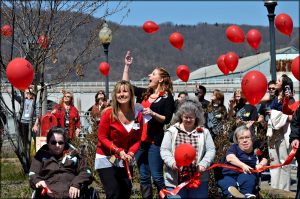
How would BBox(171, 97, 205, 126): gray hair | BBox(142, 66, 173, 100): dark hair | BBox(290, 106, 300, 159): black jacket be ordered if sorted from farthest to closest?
BBox(142, 66, 173, 100): dark hair, BBox(290, 106, 300, 159): black jacket, BBox(171, 97, 205, 126): gray hair

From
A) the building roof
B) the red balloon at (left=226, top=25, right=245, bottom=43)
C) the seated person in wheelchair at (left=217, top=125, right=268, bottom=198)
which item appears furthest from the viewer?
the building roof

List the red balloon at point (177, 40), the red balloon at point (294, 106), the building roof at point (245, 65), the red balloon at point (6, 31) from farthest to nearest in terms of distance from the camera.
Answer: the building roof at point (245, 65)
the red balloon at point (177, 40)
the red balloon at point (6, 31)
the red balloon at point (294, 106)

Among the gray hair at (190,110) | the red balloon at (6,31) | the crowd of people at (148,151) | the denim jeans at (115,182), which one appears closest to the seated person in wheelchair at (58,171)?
the crowd of people at (148,151)

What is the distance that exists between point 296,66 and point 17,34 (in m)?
5.51

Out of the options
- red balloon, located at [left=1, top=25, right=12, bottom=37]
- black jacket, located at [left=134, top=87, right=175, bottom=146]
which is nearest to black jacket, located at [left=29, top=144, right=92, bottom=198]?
black jacket, located at [left=134, top=87, right=175, bottom=146]

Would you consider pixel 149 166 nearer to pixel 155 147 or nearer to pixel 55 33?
pixel 155 147

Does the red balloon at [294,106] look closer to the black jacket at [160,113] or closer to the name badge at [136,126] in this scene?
the black jacket at [160,113]

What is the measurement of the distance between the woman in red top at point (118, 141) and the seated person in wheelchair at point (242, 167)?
1.10 meters

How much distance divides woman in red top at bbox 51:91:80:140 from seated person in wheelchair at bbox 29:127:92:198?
12.6 feet

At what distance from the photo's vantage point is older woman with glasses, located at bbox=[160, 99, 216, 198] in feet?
22.6

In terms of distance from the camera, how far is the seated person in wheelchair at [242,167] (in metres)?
7.21

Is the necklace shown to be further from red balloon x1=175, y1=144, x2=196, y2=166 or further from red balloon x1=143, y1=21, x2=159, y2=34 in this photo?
red balloon x1=143, y1=21, x2=159, y2=34

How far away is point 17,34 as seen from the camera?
1149cm

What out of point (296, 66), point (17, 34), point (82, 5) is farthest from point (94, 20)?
point (296, 66)
